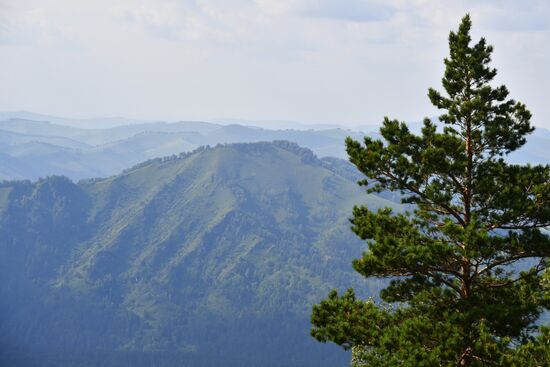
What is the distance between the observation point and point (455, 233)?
104 feet

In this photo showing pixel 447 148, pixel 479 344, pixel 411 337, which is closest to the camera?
pixel 479 344

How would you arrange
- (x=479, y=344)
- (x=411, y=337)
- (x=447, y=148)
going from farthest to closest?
(x=447, y=148) → (x=411, y=337) → (x=479, y=344)

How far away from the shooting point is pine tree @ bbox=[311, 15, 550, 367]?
104ft

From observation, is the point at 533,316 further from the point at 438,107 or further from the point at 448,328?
the point at 438,107

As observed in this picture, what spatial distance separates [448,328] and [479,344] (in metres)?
1.83

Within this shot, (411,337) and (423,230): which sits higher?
(423,230)

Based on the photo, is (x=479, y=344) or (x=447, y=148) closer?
(x=479, y=344)

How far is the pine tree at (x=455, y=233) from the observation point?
104 feet

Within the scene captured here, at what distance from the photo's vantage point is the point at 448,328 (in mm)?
31141

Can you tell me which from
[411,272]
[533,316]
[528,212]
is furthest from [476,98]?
[533,316]

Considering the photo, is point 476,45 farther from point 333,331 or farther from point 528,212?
point 333,331

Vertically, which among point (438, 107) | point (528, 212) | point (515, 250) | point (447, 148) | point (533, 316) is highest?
point (438, 107)

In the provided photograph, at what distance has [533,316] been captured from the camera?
1315 inches

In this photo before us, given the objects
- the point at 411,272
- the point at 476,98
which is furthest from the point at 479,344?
the point at 476,98
